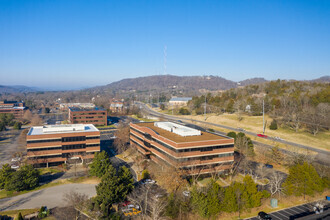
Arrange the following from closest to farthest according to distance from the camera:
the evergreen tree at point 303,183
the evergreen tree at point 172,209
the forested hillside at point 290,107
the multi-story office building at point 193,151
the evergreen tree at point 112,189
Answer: the evergreen tree at point 172,209
the evergreen tree at point 112,189
the evergreen tree at point 303,183
the multi-story office building at point 193,151
the forested hillside at point 290,107

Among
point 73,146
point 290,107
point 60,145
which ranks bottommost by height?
point 73,146

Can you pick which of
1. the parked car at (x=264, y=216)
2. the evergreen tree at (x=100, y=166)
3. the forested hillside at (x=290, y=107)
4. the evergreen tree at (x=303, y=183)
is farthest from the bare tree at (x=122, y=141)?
the forested hillside at (x=290, y=107)

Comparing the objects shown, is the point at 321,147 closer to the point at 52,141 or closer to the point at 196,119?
the point at 196,119

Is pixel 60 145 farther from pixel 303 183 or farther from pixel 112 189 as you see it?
pixel 303 183

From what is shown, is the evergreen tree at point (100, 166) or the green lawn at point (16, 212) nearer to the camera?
the green lawn at point (16, 212)

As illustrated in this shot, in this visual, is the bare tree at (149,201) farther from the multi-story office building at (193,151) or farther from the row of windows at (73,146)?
the row of windows at (73,146)

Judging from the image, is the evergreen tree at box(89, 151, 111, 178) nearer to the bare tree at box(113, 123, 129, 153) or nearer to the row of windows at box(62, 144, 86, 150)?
the row of windows at box(62, 144, 86, 150)

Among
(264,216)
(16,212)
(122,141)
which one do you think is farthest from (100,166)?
(264,216)
